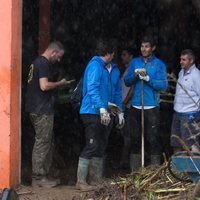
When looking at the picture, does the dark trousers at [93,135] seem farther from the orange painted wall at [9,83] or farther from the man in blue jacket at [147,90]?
the orange painted wall at [9,83]

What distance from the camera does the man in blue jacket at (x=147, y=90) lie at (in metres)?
8.65

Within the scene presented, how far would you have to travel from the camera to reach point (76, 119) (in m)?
11.2

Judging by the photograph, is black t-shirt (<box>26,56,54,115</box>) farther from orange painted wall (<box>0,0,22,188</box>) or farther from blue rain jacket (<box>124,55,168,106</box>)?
blue rain jacket (<box>124,55,168,106</box>)

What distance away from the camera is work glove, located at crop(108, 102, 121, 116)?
8344 millimetres

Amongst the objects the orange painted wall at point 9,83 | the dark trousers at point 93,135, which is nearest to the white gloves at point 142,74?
the dark trousers at point 93,135

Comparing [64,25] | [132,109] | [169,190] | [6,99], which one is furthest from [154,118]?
[64,25]

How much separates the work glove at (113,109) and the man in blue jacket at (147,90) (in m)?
0.45

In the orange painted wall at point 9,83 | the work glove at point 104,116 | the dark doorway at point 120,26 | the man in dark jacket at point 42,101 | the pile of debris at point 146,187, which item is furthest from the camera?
the dark doorway at point 120,26

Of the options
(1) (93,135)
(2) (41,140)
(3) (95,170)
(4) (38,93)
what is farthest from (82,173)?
(4) (38,93)

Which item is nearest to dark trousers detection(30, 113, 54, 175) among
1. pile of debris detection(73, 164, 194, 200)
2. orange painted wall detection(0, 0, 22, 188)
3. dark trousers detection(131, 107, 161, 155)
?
orange painted wall detection(0, 0, 22, 188)

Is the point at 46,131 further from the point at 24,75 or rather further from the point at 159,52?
the point at 159,52

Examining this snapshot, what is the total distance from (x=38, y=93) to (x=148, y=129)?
1654 mm

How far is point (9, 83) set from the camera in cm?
817

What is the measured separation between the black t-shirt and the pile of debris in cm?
183
